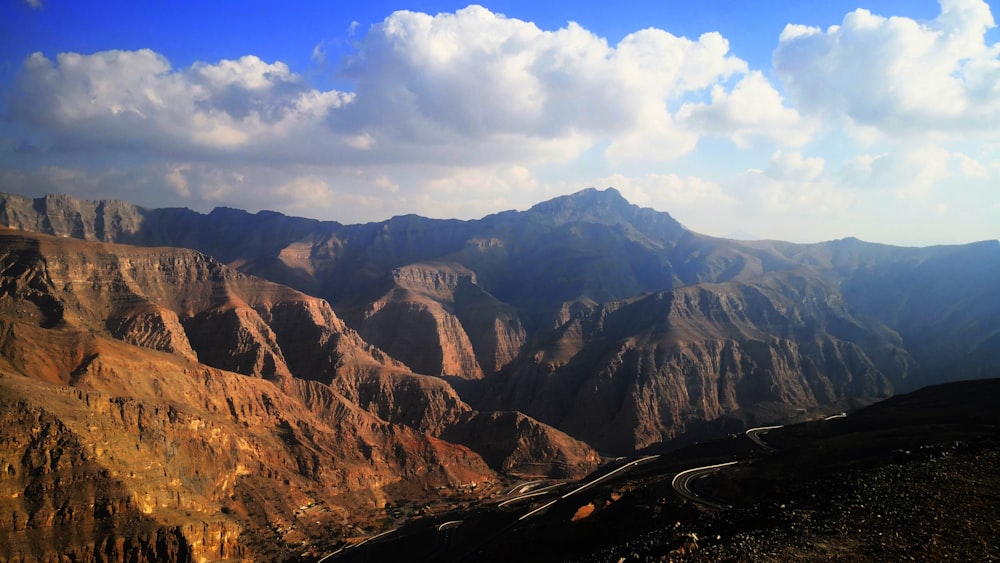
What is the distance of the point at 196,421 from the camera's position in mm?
88125

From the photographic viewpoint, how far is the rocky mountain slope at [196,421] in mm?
65000

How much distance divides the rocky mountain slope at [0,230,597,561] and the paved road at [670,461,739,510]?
45.4 m

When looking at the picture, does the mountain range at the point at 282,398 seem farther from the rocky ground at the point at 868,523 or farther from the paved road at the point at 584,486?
the rocky ground at the point at 868,523

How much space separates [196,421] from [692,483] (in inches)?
2491

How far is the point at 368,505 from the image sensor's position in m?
100

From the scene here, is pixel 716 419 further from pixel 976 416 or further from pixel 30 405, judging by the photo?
pixel 30 405

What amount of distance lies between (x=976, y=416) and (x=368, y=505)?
78.6 m

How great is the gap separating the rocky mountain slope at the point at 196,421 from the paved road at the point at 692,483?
45.4 metres

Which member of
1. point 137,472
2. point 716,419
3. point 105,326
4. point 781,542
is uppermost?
point 105,326

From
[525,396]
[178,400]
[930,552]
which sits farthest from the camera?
[525,396]

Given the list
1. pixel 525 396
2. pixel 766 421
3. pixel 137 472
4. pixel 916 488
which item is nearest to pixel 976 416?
pixel 916 488

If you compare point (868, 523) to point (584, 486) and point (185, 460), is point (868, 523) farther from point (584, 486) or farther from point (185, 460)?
point (185, 460)

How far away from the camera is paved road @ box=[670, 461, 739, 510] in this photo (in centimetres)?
5688

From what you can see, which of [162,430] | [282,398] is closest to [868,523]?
[162,430]
